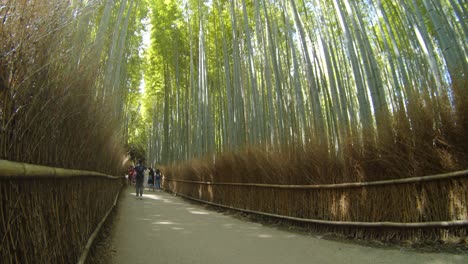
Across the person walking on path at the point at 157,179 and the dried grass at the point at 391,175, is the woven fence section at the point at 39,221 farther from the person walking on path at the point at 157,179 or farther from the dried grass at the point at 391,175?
the person walking on path at the point at 157,179

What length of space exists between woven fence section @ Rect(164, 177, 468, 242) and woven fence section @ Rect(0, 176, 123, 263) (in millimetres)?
3297

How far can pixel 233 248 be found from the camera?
3863mm

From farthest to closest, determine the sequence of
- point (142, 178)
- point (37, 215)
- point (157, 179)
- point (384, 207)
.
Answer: point (157, 179) → point (142, 178) → point (384, 207) → point (37, 215)

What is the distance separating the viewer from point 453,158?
297 cm

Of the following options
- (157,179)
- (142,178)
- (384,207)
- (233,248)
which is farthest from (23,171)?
(157,179)

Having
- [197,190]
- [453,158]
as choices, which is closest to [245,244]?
[453,158]

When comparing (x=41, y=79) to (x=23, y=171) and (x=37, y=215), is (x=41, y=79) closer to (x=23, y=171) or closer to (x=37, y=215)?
(x=23, y=171)

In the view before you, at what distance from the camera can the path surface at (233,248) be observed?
3.18 metres

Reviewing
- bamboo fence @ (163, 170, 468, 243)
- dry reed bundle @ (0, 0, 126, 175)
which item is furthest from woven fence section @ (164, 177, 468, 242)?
dry reed bundle @ (0, 0, 126, 175)

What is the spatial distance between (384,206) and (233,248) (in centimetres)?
195

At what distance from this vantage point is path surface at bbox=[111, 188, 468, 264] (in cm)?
318

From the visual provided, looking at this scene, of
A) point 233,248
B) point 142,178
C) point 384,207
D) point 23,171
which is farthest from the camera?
point 142,178

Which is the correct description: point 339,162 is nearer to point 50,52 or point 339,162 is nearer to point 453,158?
point 453,158

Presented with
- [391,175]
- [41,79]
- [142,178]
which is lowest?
[142,178]
